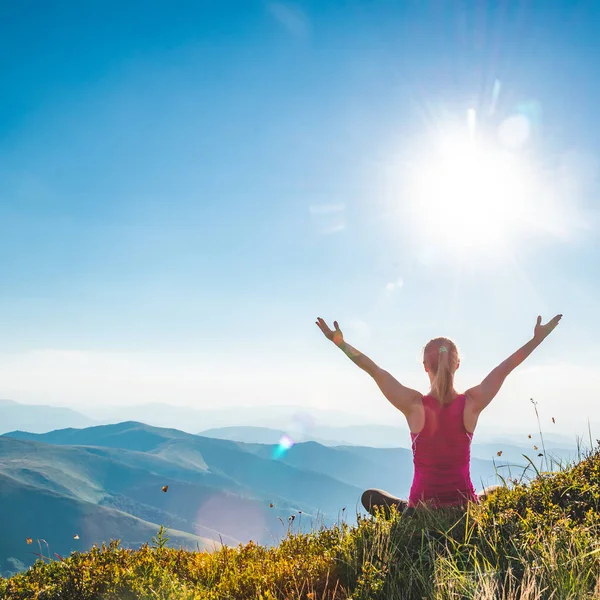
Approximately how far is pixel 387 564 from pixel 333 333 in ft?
9.12

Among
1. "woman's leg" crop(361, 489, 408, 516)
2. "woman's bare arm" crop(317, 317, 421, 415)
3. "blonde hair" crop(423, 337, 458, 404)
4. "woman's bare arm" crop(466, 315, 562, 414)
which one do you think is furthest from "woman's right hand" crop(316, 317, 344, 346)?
"woman's leg" crop(361, 489, 408, 516)

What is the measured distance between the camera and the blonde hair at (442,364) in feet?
18.0

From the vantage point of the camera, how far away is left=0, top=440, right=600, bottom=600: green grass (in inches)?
146

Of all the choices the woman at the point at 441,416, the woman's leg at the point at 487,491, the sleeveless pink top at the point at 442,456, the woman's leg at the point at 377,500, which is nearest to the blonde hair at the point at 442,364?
the woman at the point at 441,416

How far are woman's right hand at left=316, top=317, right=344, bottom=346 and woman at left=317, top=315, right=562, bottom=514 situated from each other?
1.17 feet

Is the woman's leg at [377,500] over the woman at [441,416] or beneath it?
beneath

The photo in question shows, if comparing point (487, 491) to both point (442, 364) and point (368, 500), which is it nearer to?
point (368, 500)

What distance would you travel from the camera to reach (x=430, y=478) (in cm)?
568

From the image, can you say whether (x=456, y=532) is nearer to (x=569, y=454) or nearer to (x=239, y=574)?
(x=239, y=574)

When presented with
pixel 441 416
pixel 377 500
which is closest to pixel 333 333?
pixel 441 416

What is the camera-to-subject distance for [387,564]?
14.1 feet

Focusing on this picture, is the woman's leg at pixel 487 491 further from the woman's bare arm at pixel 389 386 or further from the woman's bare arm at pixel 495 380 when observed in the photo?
the woman's bare arm at pixel 389 386

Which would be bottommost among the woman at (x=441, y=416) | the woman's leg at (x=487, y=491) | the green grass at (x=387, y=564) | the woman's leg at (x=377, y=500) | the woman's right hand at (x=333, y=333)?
the green grass at (x=387, y=564)

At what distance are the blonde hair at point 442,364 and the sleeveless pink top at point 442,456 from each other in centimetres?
11
